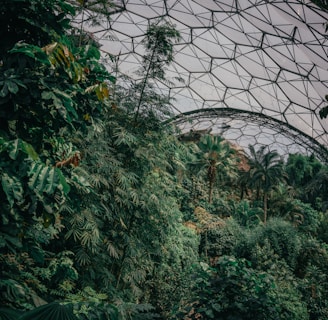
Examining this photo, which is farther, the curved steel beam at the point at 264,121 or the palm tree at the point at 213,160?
the curved steel beam at the point at 264,121

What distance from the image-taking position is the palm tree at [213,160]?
2311 centimetres

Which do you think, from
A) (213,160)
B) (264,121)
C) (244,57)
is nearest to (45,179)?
(213,160)

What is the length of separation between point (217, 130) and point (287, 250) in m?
20.0

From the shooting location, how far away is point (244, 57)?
22094 mm

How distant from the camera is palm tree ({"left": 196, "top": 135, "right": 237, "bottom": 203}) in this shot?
23.1 m

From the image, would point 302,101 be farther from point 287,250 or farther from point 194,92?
point 287,250

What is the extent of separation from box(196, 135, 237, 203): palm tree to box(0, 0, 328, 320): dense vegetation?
709cm

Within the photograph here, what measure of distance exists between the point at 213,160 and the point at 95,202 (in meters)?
18.1

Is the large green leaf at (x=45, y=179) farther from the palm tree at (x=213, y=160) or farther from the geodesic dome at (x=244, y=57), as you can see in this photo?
the palm tree at (x=213, y=160)

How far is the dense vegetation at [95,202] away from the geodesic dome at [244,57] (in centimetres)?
757

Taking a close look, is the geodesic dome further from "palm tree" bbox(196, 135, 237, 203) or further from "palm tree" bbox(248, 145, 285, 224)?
"palm tree" bbox(196, 135, 237, 203)

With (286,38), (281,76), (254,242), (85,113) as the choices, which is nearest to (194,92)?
(281,76)

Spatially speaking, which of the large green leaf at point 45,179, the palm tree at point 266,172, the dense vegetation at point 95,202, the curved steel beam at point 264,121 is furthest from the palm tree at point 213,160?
the large green leaf at point 45,179

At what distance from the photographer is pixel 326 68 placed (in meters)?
18.1
